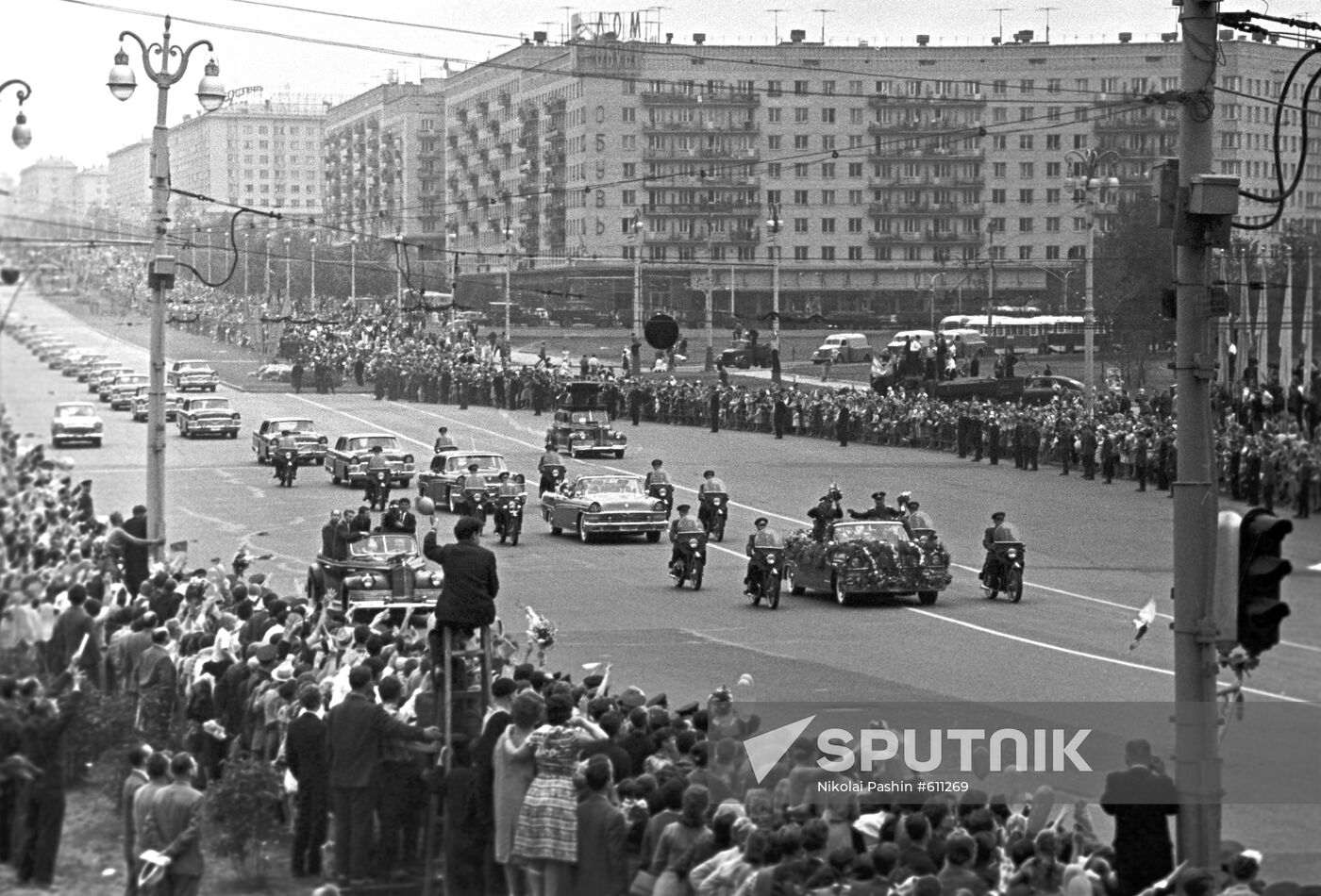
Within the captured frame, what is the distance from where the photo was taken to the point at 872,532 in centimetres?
3053

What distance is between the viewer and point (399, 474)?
44219 mm

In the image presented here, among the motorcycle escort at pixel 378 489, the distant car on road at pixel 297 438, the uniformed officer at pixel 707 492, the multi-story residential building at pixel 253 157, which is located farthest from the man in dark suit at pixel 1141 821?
the distant car on road at pixel 297 438

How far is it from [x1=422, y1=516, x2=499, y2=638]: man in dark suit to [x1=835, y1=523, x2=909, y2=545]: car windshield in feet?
54.1

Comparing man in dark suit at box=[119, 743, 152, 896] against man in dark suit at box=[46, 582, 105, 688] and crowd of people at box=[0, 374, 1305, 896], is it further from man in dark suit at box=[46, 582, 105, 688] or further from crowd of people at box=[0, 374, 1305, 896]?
man in dark suit at box=[46, 582, 105, 688]

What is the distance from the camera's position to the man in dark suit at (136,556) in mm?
20783

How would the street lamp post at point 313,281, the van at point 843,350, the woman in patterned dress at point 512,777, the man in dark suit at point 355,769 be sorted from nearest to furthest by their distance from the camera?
the woman in patterned dress at point 512,777 < the man in dark suit at point 355,769 < the street lamp post at point 313,281 < the van at point 843,350

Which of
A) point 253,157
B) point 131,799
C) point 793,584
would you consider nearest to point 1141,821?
point 131,799

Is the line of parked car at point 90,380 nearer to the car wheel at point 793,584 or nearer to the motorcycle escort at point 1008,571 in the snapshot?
the car wheel at point 793,584

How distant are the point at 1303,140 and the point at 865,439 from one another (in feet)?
132

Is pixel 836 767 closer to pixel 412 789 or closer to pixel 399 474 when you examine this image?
pixel 412 789

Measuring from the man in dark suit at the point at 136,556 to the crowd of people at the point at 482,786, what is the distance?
4.87 meters

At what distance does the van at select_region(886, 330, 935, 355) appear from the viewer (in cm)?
6067

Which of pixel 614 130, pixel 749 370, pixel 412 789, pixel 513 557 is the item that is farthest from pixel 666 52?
pixel 412 789

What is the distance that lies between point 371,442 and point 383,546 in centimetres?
1673
